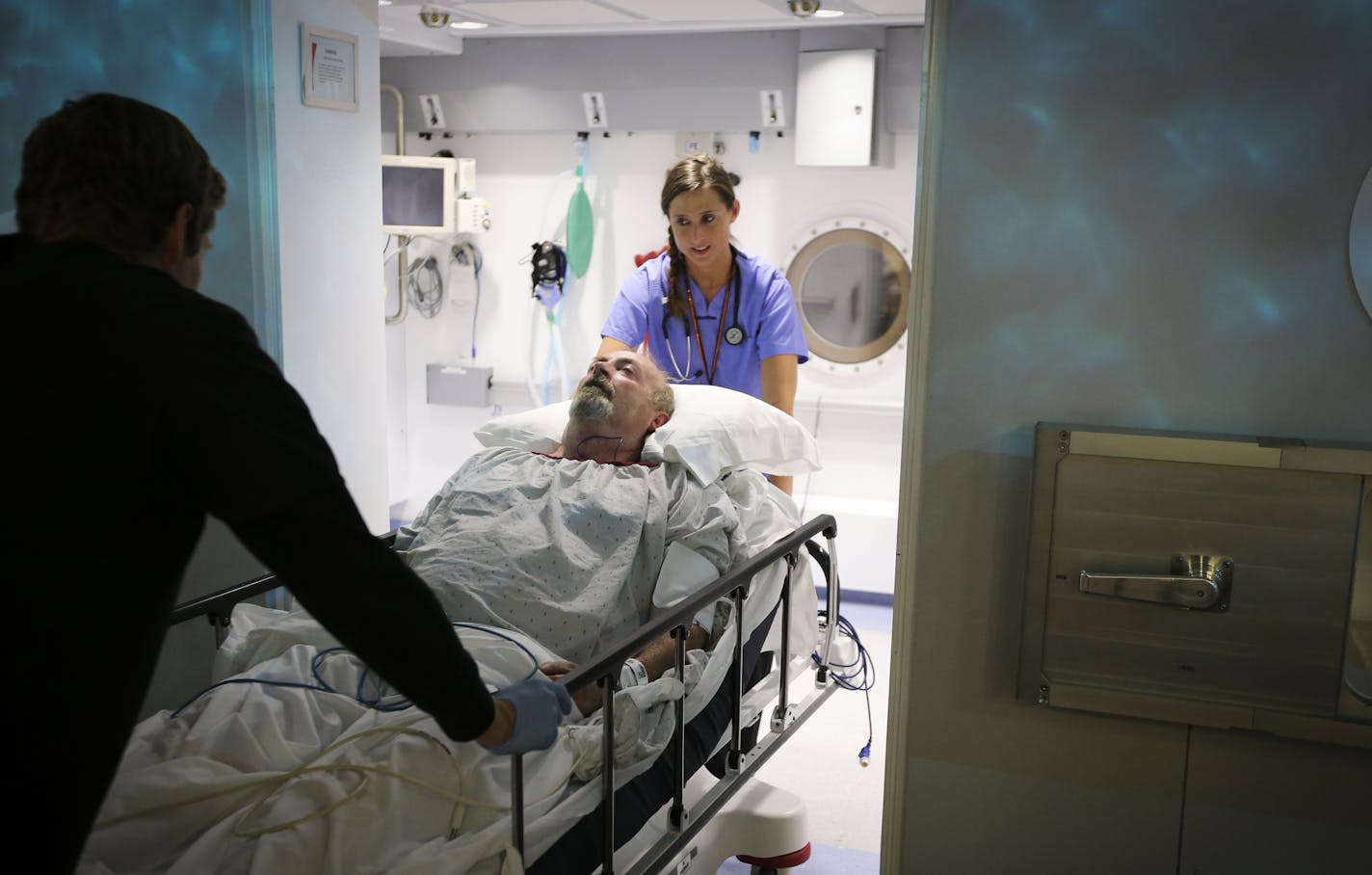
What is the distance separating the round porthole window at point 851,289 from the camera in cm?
491

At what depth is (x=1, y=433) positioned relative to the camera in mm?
1019

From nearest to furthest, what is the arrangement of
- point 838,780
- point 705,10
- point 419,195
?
point 838,780
point 705,10
point 419,195

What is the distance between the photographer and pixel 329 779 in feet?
4.98

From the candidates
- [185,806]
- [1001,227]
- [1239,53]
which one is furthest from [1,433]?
[1239,53]

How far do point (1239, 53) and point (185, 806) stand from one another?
178 cm

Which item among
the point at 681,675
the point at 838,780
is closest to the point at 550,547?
the point at 681,675

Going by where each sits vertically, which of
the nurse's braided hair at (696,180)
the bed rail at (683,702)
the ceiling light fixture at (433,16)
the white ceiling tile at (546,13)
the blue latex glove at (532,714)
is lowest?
the bed rail at (683,702)

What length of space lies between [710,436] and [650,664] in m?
0.64

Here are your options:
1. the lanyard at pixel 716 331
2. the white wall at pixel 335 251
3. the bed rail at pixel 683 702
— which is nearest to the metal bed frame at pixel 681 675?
the bed rail at pixel 683 702

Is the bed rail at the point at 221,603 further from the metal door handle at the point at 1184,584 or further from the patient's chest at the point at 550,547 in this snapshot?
the metal door handle at the point at 1184,584

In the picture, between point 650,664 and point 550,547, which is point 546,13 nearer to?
point 550,547

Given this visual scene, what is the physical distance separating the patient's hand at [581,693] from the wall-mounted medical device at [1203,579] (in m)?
0.72

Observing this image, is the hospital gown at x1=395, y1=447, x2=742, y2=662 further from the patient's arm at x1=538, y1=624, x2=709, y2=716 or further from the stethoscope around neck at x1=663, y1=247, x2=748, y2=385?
the stethoscope around neck at x1=663, y1=247, x2=748, y2=385

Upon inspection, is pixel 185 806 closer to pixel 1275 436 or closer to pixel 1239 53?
pixel 1275 436
